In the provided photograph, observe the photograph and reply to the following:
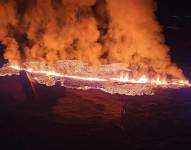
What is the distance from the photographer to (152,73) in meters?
15.3

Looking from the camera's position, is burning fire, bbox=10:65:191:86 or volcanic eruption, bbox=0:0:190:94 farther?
volcanic eruption, bbox=0:0:190:94

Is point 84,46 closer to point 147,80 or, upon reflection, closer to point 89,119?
point 147,80

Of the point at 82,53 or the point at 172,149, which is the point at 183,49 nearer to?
the point at 82,53

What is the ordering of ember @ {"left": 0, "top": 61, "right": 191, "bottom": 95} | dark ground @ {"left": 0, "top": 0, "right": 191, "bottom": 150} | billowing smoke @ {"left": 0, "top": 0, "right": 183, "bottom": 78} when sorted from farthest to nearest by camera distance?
1. billowing smoke @ {"left": 0, "top": 0, "right": 183, "bottom": 78}
2. ember @ {"left": 0, "top": 61, "right": 191, "bottom": 95}
3. dark ground @ {"left": 0, "top": 0, "right": 191, "bottom": 150}

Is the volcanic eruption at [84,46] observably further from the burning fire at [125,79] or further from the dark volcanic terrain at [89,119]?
the dark volcanic terrain at [89,119]

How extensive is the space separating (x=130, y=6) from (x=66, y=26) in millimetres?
3133

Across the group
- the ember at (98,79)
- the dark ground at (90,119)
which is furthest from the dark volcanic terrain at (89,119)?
the ember at (98,79)

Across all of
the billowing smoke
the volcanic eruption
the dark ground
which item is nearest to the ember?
the volcanic eruption

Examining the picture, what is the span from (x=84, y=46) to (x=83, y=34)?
1.77 ft

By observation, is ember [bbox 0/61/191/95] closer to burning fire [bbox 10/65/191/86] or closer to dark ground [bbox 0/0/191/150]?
burning fire [bbox 10/65/191/86]

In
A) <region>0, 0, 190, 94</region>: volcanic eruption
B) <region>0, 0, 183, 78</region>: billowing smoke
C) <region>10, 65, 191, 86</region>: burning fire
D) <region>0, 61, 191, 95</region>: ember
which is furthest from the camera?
<region>0, 0, 183, 78</region>: billowing smoke

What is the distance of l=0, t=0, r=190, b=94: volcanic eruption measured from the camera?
15.0 metres

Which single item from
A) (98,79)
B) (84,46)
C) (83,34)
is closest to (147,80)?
(98,79)

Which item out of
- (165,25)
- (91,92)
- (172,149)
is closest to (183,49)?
(165,25)
